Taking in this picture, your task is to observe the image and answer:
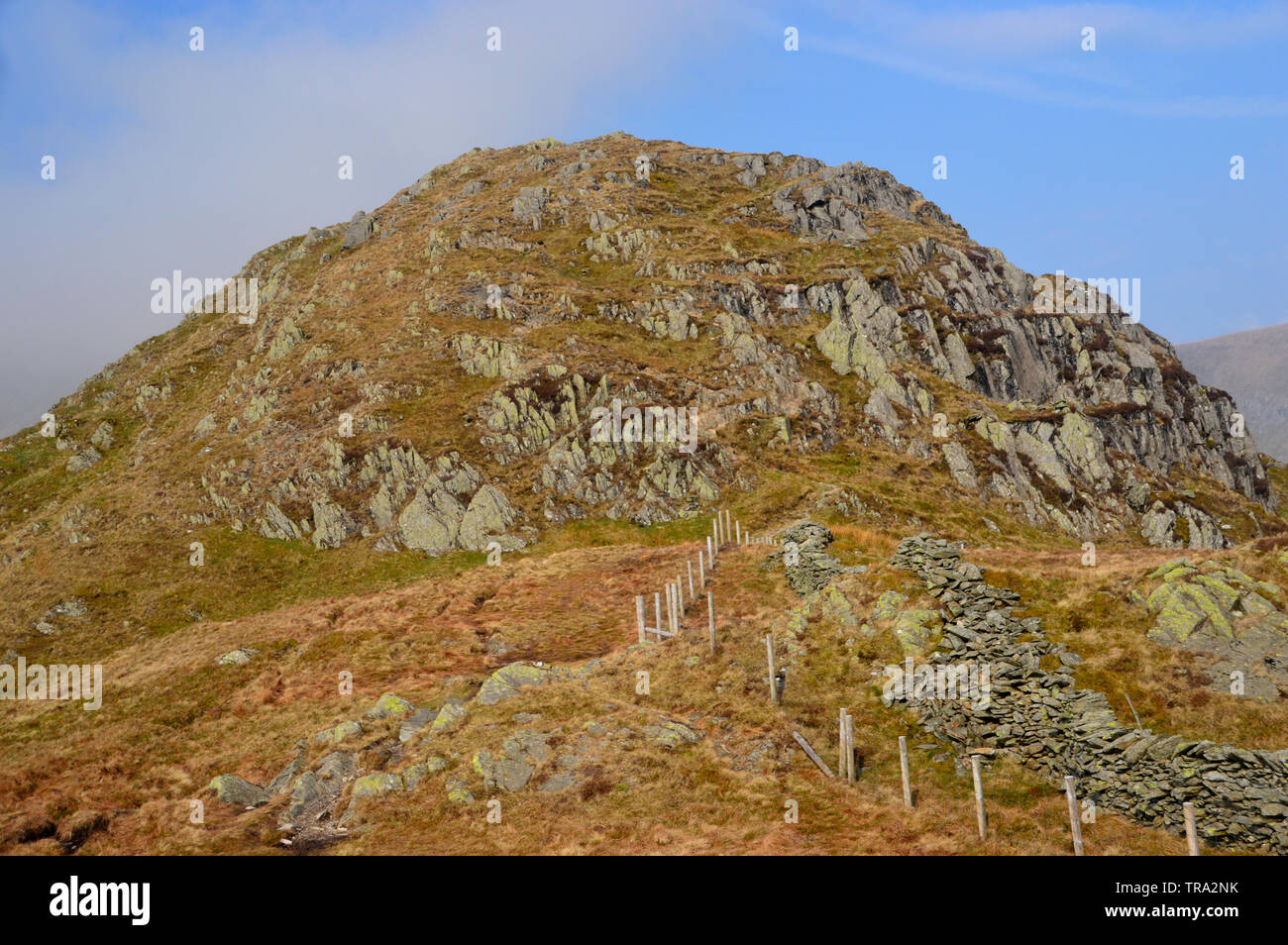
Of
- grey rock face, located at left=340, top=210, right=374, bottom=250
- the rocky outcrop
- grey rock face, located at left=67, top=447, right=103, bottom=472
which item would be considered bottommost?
the rocky outcrop

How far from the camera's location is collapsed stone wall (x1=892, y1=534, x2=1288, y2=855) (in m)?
16.6

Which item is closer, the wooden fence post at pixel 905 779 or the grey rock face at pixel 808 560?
the wooden fence post at pixel 905 779

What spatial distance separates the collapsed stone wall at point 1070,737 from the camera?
54.4 feet

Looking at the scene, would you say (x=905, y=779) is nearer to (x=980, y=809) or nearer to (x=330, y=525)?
(x=980, y=809)

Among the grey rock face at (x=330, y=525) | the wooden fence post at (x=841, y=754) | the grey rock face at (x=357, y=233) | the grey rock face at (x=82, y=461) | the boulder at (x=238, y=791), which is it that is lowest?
the boulder at (x=238, y=791)

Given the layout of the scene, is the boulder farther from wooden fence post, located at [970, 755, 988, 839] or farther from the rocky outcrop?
the rocky outcrop

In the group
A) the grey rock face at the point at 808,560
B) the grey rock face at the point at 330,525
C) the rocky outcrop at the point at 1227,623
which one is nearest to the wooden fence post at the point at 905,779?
the rocky outcrop at the point at 1227,623

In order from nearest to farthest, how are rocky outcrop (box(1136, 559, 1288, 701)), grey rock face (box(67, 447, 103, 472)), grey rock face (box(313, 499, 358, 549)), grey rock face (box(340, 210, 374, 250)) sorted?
rocky outcrop (box(1136, 559, 1288, 701)) < grey rock face (box(313, 499, 358, 549)) < grey rock face (box(67, 447, 103, 472)) < grey rock face (box(340, 210, 374, 250))

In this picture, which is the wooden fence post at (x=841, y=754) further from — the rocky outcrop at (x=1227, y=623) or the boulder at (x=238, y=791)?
the boulder at (x=238, y=791)

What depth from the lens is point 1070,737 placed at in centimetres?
2100

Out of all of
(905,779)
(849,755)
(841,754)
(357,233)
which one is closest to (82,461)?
(357,233)

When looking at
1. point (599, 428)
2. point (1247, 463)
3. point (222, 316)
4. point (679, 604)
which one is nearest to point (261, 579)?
point (599, 428)

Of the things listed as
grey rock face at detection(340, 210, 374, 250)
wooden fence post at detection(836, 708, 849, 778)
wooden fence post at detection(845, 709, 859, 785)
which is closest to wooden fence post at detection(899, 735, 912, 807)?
wooden fence post at detection(845, 709, 859, 785)
